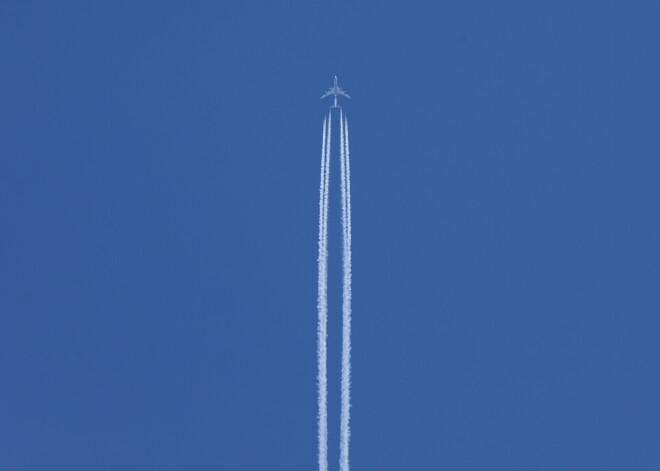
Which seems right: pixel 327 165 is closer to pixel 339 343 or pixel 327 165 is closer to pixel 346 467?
pixel 339 343

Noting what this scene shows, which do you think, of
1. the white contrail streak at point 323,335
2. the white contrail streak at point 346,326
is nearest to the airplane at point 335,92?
the white contrail streak at point 346,326

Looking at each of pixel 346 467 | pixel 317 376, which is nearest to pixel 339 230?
pixel 317 376

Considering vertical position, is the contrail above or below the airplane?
below

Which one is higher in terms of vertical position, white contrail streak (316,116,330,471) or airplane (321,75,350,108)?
airplane (321,75,350,108)

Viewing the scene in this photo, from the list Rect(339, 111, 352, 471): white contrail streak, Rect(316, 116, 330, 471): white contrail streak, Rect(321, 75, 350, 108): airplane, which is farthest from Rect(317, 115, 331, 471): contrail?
Rect(321, 75, 350, 108): airplane

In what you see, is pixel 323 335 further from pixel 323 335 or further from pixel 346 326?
pixel 346 326

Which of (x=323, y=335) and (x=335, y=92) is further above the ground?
(x=335, y=92)

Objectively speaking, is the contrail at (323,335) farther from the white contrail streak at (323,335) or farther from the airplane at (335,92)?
the airplane at (335,92)

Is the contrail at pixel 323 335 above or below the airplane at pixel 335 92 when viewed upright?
below

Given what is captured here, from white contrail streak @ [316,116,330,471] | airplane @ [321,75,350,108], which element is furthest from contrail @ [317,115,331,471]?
airplane @ [321,75,350,108]

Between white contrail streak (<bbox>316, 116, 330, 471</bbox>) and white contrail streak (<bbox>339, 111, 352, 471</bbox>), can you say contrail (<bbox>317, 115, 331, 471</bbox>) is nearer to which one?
white contrail streak (<bbox>316, 116, 330, 471</bbox>)

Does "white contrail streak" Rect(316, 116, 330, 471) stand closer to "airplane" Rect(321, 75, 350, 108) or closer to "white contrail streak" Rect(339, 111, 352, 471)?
"white contrail streak" Rect(339, 111, 352, 471)

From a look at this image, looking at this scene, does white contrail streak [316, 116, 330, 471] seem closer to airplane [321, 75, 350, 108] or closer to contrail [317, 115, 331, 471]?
contrail [317, 115, 331, 471]

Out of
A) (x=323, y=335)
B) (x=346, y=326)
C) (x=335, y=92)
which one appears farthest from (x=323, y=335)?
(x=335, y=92)
